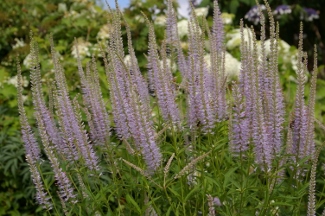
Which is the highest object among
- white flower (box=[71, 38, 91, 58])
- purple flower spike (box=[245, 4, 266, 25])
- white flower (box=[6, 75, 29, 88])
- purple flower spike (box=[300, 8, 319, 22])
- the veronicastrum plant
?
the veronicastrum plant

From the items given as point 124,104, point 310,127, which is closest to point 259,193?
point 310,127

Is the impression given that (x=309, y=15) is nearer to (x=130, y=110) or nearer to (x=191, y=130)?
(x=191, y=130)

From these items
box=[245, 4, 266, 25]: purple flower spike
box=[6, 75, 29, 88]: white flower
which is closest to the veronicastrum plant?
box=[6, 75, 29, 88]: white flower

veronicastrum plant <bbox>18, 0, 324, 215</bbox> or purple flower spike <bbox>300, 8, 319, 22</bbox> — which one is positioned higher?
veronicastrum plant <bbox>18, 0, 324, 215</bbox>

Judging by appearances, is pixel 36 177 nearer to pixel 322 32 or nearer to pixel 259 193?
pixel 259 193

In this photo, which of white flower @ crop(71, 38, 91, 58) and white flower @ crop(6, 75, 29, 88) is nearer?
white flower @ crop(6, 75, 29, 88)

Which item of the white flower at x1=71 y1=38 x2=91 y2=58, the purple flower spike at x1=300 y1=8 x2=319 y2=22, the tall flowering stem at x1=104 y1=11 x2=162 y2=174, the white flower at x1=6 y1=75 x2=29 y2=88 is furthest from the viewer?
the purple flower spike at x1=300 y1=8 x2=319 y2=22

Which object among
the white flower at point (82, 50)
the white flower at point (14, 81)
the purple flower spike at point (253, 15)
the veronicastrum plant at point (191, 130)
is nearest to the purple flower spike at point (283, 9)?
the purple flower spike at point (253, 15)

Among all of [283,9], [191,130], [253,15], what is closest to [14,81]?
[191,130]

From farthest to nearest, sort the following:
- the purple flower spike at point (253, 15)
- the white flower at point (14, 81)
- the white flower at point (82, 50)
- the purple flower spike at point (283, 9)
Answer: the purple flower spike at point (283, 9) < the purple flower spike at point (253, 15) < the white flower at point (82, 50) < the white flower at point (14, 81)

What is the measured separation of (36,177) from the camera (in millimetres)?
3076

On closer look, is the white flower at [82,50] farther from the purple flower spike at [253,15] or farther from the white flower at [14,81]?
the purple flower spike at [253,15]

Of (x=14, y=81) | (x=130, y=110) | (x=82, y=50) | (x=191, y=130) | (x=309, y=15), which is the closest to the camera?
(x=130, y=110)

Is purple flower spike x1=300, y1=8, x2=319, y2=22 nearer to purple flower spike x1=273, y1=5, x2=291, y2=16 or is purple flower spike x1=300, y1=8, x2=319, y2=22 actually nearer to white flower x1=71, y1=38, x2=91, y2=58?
purple flower spike x1=273, y1=5, x2=291, y2=16
